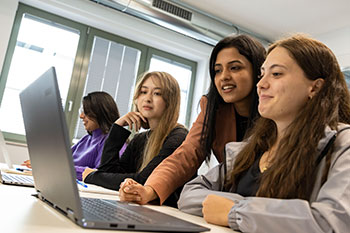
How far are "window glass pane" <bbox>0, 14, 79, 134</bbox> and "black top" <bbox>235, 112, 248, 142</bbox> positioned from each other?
9.59ft

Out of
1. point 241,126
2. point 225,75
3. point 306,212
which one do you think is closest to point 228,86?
point 225,75

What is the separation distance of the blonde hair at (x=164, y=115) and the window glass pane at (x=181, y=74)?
8.86 feet

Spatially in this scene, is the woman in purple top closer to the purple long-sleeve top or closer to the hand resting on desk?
the purple long-sleeve top

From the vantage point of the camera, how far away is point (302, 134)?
93 cm

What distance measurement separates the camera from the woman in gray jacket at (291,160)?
2.31 feet

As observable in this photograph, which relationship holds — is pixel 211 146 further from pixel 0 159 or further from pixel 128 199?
pixel 0 159

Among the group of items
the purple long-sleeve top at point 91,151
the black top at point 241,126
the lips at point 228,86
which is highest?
the lips at point 228,86

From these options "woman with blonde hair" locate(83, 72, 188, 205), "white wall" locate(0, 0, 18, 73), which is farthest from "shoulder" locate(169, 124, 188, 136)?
"white wall" locate(0, 0, 18, 73)

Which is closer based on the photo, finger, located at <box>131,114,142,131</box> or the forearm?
the forearm

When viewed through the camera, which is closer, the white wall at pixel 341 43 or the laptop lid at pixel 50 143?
the laptop lid at pixel 50 143

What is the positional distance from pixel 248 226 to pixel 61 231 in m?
0.41

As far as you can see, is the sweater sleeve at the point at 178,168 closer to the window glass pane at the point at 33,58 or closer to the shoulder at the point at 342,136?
the shoulder at the point at 342,136

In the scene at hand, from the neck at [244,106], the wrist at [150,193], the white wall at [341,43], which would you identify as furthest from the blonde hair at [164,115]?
the white wall at [341,43]

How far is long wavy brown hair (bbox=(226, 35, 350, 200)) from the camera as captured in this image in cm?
85
